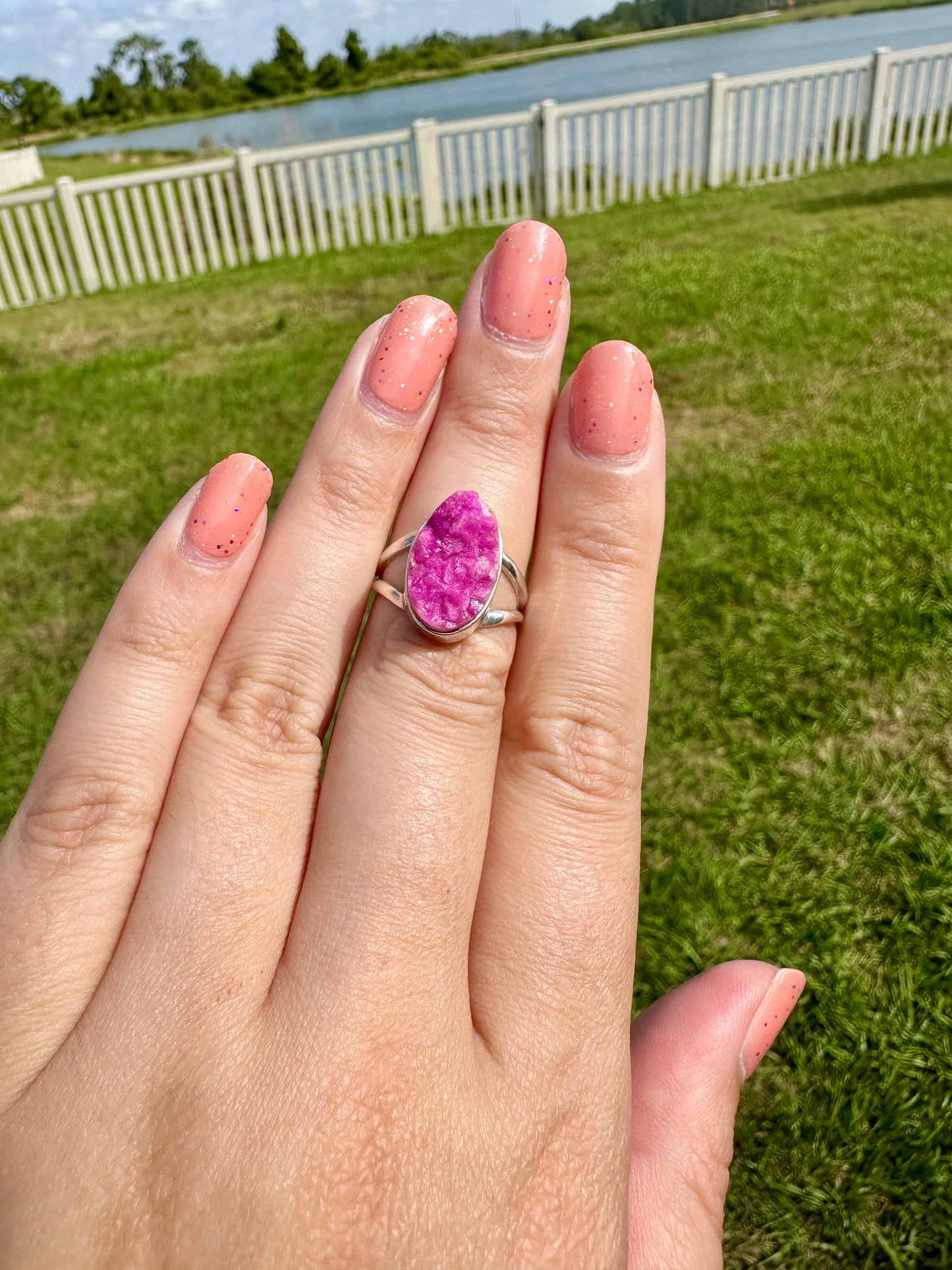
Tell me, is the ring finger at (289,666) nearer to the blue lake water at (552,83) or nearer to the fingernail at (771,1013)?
the fingernail at (771,1013)

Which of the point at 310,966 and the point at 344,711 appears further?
the point at 344,711

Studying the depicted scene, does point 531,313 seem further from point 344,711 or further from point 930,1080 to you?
point 930,1080

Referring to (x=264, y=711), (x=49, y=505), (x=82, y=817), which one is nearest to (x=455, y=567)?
(x=264, y=711)

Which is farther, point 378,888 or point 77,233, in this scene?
point 77,233

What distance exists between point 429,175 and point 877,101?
581 centimetres

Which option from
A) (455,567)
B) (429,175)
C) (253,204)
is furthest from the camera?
(429,175)

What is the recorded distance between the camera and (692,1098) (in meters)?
1.24

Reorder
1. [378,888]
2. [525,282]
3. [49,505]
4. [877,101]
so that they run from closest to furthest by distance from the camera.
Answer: [378,888], [525,282], [49,505], [877,101]

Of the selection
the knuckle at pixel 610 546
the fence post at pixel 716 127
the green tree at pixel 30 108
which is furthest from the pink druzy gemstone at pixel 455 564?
the green tree at pixel 30 108

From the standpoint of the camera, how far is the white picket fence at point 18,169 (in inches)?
872

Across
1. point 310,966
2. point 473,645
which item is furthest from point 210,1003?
point 473,645

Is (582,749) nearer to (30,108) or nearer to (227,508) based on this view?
(227,508)

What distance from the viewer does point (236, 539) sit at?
134cm

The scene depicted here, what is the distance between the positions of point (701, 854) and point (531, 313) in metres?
1.53
